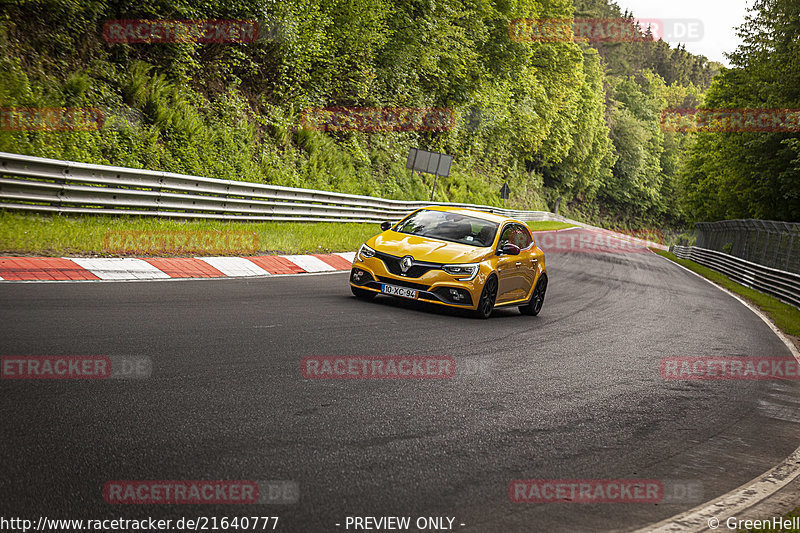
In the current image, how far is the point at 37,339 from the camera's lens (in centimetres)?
622

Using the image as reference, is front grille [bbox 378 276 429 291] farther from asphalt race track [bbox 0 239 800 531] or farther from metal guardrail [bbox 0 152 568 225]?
metal guardrail [bbox 0 152 568 225]

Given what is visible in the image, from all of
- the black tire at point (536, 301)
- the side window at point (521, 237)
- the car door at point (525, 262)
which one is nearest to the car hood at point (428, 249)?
the car door at point (525, 262)

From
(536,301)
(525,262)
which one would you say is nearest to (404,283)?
(525,262)

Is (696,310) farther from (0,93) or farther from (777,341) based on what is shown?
(0,93)

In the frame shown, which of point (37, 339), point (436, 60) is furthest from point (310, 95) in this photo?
point (37, 339)

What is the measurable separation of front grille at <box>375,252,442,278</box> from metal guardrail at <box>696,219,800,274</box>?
15.8 meters

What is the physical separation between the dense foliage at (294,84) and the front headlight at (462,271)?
9.37 m

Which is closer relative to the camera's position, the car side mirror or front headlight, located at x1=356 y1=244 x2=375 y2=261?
front headlight, located at x1=356 y1=244 x2=375 y2=261

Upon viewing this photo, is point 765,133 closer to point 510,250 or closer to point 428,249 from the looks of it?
point 510,250

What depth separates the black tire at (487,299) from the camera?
10.9 metres

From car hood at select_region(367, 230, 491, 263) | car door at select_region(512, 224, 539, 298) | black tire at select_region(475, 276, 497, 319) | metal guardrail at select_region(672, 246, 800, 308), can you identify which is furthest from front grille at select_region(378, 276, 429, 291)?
metal guardrail at select_region(672, 246, 800, 308)

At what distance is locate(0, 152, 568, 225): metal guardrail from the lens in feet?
40.7

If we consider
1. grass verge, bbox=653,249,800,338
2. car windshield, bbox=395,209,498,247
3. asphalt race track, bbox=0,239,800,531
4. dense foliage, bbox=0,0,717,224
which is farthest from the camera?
dense foliage, bbox=0,0,717,224

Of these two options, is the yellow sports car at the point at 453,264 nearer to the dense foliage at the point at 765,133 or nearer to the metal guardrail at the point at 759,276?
the metal guardrail at the point at 759,276
